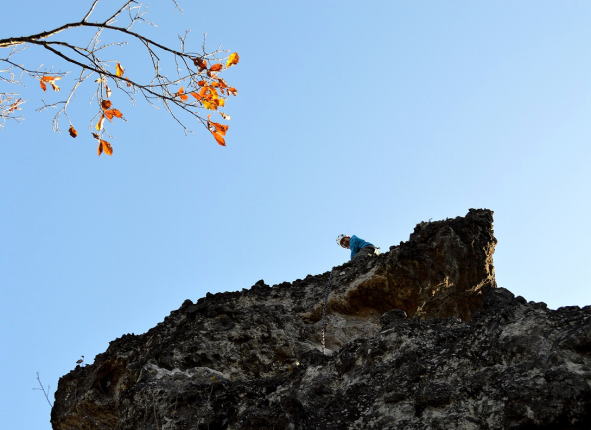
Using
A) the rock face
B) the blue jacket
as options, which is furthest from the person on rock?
the rock face

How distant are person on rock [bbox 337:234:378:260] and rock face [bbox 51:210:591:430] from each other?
2.53 metres

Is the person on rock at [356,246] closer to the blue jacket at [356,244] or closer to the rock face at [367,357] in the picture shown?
the blue jacket at [356,244]

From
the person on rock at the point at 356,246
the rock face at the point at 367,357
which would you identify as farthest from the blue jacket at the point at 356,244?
the rock face at the point at 367,357

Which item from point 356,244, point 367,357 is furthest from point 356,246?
point 367,357

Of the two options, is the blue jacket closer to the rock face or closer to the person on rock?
the person on rock

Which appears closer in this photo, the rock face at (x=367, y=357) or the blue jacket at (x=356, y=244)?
the rock face at (x=367, y=357)

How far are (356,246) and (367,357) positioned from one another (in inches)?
370

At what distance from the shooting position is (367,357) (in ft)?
27.3

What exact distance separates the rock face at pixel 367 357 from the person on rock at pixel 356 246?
8.29 ft

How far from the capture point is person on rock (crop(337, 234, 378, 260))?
16375 millimetres

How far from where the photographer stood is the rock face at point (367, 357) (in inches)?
276

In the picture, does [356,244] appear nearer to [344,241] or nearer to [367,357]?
[344,241]

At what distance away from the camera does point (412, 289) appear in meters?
12.5

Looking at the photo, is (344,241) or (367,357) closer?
→ (367,357)
